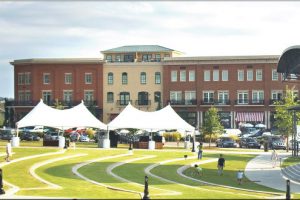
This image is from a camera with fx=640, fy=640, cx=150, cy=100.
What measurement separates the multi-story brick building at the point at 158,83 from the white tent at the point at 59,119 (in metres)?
31.2

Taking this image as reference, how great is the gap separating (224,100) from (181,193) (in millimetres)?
61272

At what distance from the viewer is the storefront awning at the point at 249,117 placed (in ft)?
289

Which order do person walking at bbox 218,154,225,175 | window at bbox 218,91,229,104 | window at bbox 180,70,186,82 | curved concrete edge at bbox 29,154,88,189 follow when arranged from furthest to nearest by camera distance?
window at bbox 180,70,186,82 < window at bbox 218,91,229,104 < person walking at bbox 218,154,225,175 < curved concrete edge at bbox 29,154,88,189

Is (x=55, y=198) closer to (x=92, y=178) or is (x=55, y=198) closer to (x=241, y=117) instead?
(x=92, y=178)

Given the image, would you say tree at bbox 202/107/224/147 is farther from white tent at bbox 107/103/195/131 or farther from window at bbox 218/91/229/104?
window at bbox 218/91/229/104

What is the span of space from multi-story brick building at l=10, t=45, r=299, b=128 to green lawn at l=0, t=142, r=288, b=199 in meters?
36.3

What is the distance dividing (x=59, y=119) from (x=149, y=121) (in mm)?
8345

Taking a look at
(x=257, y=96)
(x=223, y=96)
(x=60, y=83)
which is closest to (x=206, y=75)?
(x=223, y=96)

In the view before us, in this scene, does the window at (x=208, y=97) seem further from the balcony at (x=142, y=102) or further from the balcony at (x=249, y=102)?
the balcony at (x=142, y=102)

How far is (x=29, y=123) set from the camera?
192ft

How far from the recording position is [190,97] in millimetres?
90812

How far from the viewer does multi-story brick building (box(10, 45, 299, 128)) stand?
8838 cm

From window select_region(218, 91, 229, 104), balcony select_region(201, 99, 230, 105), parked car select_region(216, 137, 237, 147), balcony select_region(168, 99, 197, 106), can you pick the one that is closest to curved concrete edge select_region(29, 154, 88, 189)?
parked car select_region(216, 137, 237, 147)

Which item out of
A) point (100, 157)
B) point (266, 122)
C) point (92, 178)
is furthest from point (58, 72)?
point (92, 178)
